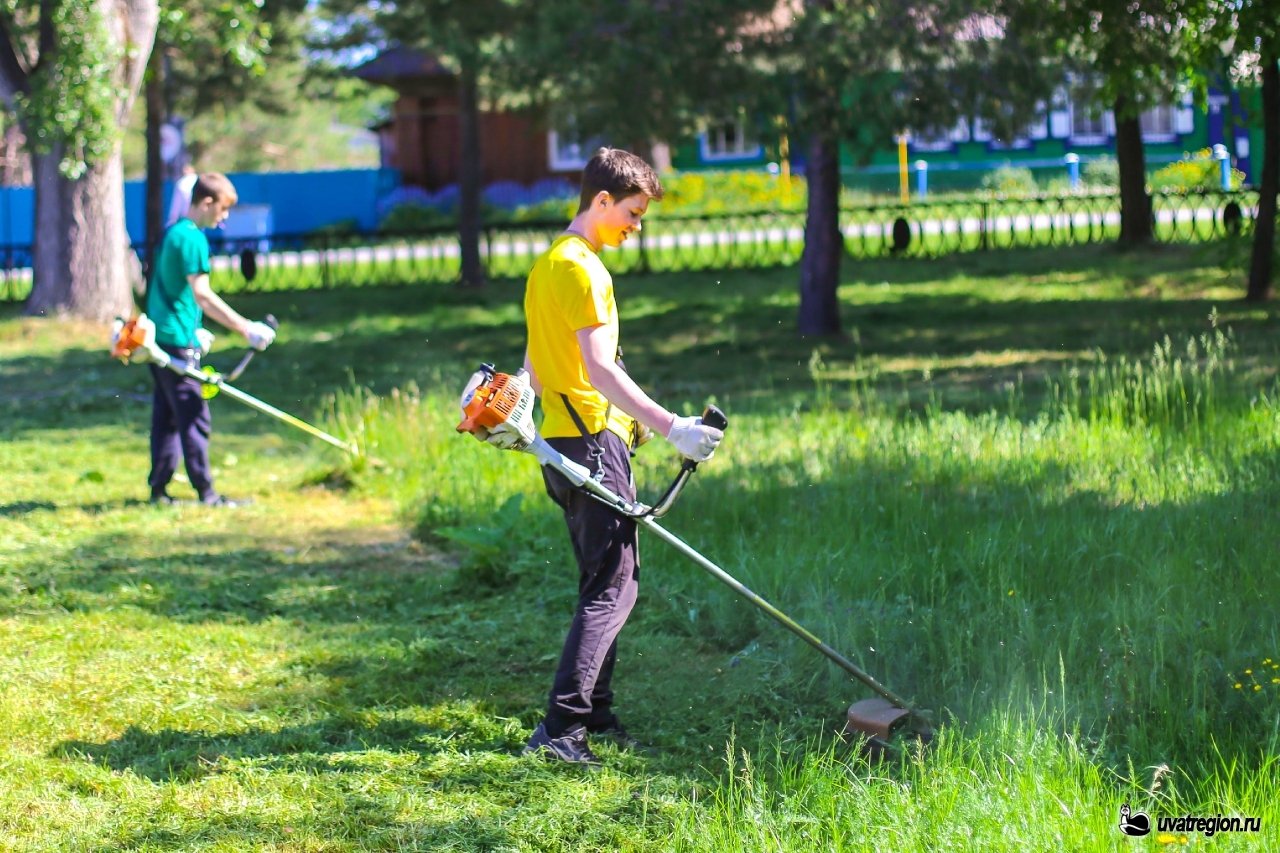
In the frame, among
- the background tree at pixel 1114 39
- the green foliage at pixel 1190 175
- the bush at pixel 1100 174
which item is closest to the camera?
the background tree at pixel 1114 39

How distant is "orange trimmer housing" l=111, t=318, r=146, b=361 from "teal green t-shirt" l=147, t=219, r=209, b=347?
11.7 inches

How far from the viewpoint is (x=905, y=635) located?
4801mm

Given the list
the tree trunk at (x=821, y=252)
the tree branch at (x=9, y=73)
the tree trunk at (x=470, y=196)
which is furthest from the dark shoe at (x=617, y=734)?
the tree trunk at (x=470, y=196)

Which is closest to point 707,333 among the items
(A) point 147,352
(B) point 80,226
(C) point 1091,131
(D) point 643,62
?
(D) point 643,62

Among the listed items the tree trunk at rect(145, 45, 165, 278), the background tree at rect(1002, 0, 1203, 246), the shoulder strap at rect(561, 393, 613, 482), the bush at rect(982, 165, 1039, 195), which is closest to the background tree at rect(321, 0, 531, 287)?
the tree trunk at rect(145, 45, 165, 278)

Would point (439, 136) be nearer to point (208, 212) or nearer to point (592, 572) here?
point (208, 212)

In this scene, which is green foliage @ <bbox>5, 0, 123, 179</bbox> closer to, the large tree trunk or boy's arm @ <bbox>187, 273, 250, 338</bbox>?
the large tree trunk

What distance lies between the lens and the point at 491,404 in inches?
146

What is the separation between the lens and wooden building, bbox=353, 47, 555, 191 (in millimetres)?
34406

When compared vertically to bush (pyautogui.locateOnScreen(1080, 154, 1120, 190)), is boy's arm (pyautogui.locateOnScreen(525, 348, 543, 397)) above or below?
below

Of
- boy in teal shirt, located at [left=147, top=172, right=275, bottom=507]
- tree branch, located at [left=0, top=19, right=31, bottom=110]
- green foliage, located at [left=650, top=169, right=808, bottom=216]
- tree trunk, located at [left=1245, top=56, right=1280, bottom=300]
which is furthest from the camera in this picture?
green foliage, located at [left=650, top=169, right=808, bottom=216]

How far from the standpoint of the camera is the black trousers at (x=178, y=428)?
7.50 meters

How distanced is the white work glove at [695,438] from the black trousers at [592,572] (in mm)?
376

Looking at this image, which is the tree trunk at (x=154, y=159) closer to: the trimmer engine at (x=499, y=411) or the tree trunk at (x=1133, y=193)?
the tree trunk at (x=1133, y=193)
